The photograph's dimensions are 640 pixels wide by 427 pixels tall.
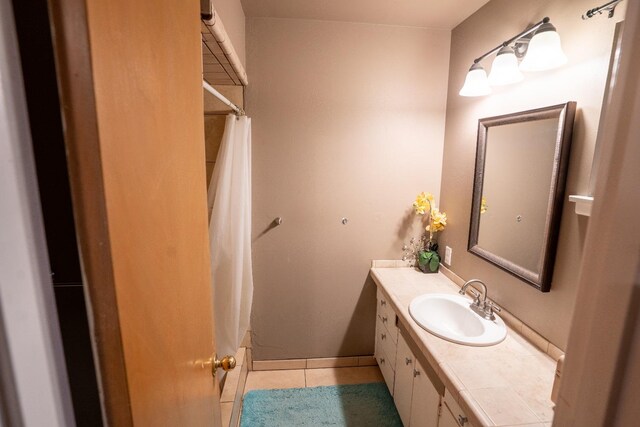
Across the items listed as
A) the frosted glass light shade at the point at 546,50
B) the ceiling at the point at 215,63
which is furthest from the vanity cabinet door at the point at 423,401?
the ceiling at the point at 215,63

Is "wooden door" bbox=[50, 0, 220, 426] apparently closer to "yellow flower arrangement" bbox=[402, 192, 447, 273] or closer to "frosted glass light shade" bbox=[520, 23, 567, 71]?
"frosted glass light shade" bbox=[520, 23, 567, 71]

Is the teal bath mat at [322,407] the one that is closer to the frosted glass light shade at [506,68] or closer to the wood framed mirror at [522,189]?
the wood framed mirror at [522,189]

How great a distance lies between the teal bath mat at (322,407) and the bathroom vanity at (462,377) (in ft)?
0.64

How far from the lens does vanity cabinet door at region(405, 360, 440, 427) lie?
4.29 ft

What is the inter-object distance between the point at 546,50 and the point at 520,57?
12.9 inches

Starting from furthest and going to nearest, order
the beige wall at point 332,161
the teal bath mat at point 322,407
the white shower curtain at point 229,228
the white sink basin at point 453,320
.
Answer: the beige wall at point 332,161 → the teal bath mat at point 322,407 → the white shower curtain at point 229,228 → the white sink basin at point 453,320

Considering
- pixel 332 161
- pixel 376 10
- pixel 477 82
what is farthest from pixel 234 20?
pixel 477 82

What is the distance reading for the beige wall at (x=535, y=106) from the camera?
1120 millimetres

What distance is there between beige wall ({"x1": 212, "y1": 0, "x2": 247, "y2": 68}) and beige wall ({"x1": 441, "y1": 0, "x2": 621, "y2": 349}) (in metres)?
1.41

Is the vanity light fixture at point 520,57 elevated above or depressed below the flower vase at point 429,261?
above

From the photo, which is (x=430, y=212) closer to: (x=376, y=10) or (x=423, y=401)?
(x=423, y=401)

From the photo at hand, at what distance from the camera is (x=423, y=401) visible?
56.1 inches

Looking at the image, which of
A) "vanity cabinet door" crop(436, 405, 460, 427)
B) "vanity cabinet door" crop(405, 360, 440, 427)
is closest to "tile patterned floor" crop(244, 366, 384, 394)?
"vanity cabinet door" crop(405, 360, 440, 427)

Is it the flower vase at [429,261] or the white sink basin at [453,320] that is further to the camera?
the flower vase at [429,261]
